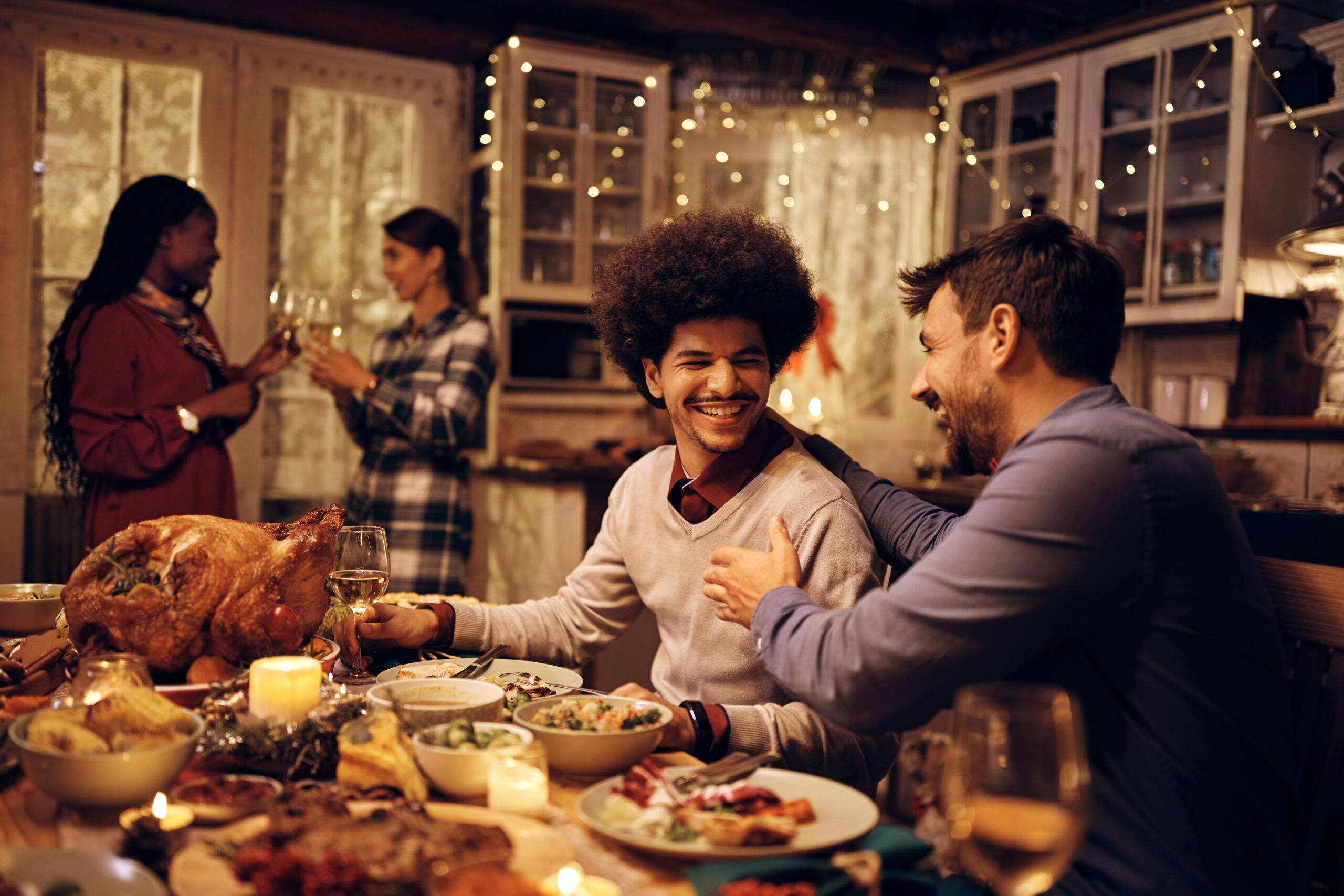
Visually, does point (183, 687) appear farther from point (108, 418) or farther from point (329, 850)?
point (108, 418)

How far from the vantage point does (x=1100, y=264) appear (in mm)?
1319

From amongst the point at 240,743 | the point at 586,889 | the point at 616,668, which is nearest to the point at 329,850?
the point at 586,889

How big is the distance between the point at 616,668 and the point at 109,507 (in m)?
1.68

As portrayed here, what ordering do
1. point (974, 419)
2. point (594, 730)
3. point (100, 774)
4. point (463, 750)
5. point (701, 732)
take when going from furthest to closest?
point (974, 419) → point (701, 732) → point (594, 730) → point (463, 750) → point (100, 774)

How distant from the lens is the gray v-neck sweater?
1.45 meters

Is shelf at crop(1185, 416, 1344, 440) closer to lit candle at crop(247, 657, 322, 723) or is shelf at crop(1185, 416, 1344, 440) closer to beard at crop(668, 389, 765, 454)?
beard at crop(668, 389, 765, 454)

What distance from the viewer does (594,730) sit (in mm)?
1165

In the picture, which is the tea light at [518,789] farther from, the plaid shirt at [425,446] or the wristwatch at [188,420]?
the plaid shirt at [425,446]

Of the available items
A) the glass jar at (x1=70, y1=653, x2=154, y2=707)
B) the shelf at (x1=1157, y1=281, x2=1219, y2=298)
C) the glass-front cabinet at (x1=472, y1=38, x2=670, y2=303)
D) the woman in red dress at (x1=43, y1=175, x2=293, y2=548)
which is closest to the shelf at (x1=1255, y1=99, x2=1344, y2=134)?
the shelf at (x1=1157, y1=281, x2=1219, y2=298)

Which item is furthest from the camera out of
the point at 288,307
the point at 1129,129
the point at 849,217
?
the point at 849,217

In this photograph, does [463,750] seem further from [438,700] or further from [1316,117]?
[1316,117]

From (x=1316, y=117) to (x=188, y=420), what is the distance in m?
3.86

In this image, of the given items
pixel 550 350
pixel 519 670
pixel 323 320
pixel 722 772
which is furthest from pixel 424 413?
pixel 722 772

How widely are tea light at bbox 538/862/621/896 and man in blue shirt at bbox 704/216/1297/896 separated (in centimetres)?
40
